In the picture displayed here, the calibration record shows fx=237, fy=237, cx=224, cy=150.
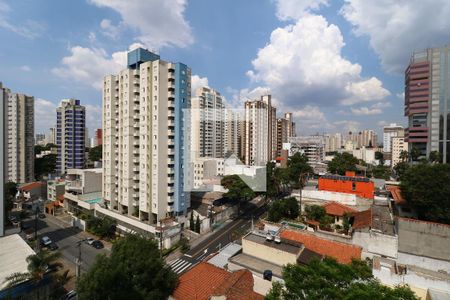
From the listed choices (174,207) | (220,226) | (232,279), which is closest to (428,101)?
(220,226)

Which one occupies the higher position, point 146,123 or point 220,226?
point 146,123

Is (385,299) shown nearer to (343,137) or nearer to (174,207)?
(174,207)

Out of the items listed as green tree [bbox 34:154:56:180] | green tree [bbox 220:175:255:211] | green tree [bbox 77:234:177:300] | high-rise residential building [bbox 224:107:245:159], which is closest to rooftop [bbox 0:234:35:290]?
green tree [bbox 77:234:177:300]

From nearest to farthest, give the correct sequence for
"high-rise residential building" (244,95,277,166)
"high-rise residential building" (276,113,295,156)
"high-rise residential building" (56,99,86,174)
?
"high-rise residential building" (56,99,86,174) < "high-rise residential building" (244,95,277,166) < "high-rise residential building" (276,113,295,156)

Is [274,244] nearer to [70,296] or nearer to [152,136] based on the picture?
[70,296]

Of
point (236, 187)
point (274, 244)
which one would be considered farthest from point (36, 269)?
point (236, 187)

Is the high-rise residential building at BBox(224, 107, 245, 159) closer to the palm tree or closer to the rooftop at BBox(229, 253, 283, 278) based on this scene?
the rooftop at BBox(229, 253, 283, 278)

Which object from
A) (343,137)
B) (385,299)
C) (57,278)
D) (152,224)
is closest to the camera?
(385,299)
